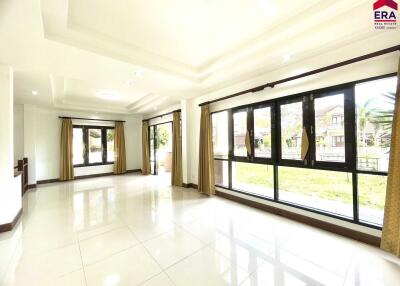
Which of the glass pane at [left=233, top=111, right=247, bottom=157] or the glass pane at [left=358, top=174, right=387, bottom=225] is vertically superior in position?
the glass pane at [left=233, top=111, right=247, bottom=157]

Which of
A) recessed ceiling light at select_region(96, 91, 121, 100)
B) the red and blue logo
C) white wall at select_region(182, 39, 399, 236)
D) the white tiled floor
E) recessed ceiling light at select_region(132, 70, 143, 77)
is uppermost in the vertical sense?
recessed ceiling light at select_region(96, 91, 121, 100)

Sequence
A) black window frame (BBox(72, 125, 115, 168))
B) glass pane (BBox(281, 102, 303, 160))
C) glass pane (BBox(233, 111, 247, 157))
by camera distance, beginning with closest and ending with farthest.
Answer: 1. glass pane (BBox(281, 102, 303, 160))
2. glass pane (BBox(233, 111, 247, 157))
3. black window frame (BBox(72, 125, 115, 168))

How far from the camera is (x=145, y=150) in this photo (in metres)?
7.78

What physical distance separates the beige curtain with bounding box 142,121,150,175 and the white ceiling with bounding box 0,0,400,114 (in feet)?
14.1

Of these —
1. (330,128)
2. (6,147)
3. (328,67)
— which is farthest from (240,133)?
(6,147)

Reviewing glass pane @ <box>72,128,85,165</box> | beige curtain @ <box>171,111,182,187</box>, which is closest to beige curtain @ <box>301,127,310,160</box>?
beige curtain @ <box>171,111,182,187</box>

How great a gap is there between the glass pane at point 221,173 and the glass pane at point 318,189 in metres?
1.39

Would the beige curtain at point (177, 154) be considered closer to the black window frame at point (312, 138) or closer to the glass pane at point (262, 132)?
the black window frame at point (312, 138)

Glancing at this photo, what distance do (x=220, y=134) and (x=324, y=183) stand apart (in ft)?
8.08

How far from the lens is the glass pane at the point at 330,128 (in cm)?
265

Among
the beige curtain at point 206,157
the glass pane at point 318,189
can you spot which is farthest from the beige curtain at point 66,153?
the glass pane at point 318,189

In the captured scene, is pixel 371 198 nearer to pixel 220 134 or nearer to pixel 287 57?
pixel 287 57

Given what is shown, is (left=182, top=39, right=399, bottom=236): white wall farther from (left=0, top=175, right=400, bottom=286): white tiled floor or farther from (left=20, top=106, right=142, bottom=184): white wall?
(left=20, top=106, right=142, bottom=184): white wall

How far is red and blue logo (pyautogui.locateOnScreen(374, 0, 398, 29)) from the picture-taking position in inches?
73.2
